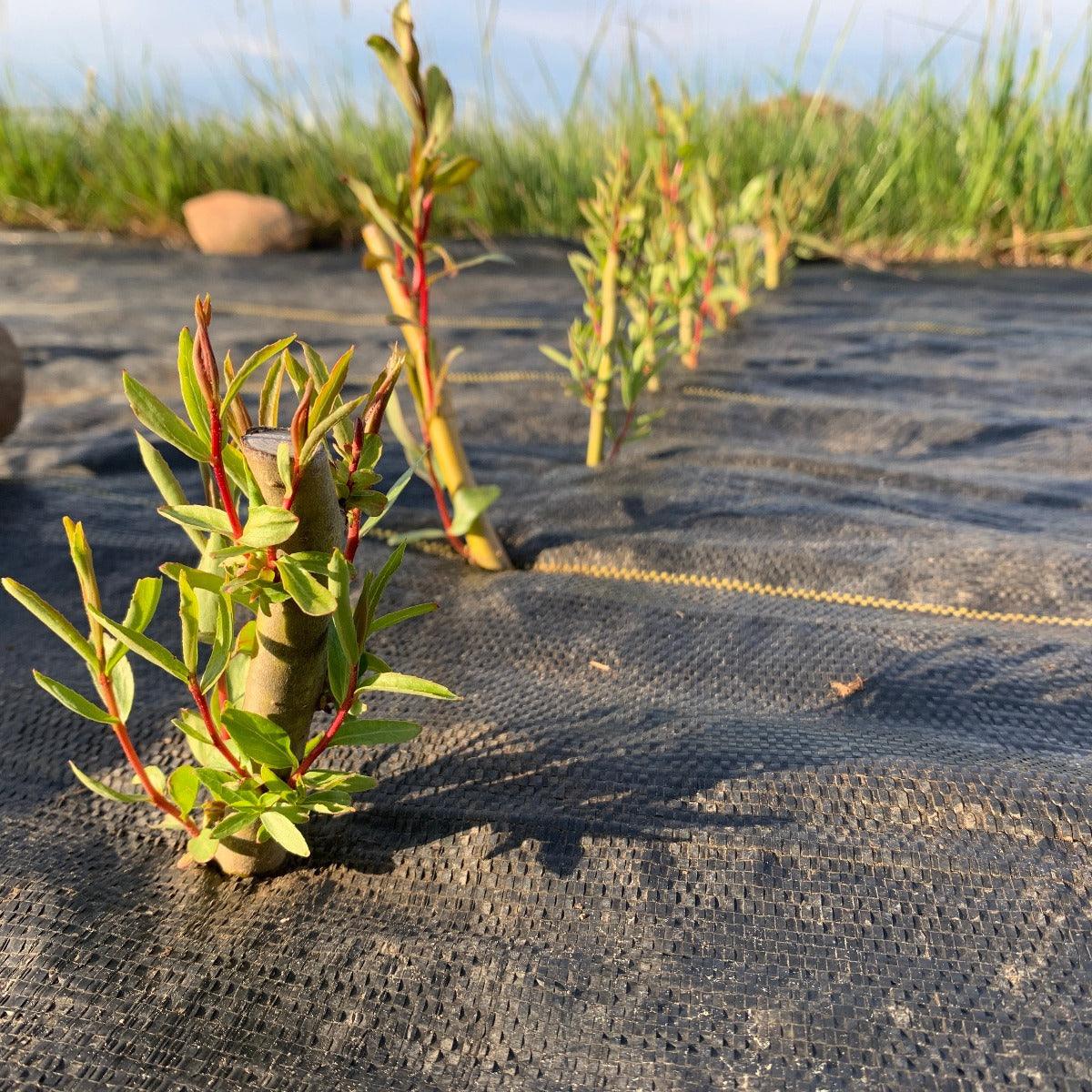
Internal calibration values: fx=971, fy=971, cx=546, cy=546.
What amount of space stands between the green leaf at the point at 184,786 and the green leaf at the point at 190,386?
0.33 metres

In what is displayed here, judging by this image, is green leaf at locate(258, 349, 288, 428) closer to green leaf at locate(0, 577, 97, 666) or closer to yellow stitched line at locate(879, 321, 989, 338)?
green leaf at locate(0, 577, 97, 666)

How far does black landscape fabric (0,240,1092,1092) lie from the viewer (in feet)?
2.67

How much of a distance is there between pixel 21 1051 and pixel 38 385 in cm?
276

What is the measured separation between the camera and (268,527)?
74 centimetres

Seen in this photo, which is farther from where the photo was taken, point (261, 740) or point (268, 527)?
point (261, 740)

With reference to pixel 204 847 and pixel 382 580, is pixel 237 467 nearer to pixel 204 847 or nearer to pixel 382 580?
pixel 382 580

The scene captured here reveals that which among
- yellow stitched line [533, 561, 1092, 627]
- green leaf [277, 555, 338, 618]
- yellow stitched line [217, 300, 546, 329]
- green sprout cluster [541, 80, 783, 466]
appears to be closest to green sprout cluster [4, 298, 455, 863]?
green leaf [277, 555, 338, 618]

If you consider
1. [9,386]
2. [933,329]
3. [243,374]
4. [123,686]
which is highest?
[243,374]

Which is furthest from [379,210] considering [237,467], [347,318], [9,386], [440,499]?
[347,318]

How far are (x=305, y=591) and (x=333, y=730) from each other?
19cm

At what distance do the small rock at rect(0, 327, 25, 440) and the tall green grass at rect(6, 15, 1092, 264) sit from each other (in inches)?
118

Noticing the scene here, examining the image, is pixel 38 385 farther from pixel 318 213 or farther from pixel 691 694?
pixel 318 213

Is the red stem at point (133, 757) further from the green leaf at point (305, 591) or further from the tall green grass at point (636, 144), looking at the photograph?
the tall green grass at point (636, 144)

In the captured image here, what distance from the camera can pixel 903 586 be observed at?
1.66 m
